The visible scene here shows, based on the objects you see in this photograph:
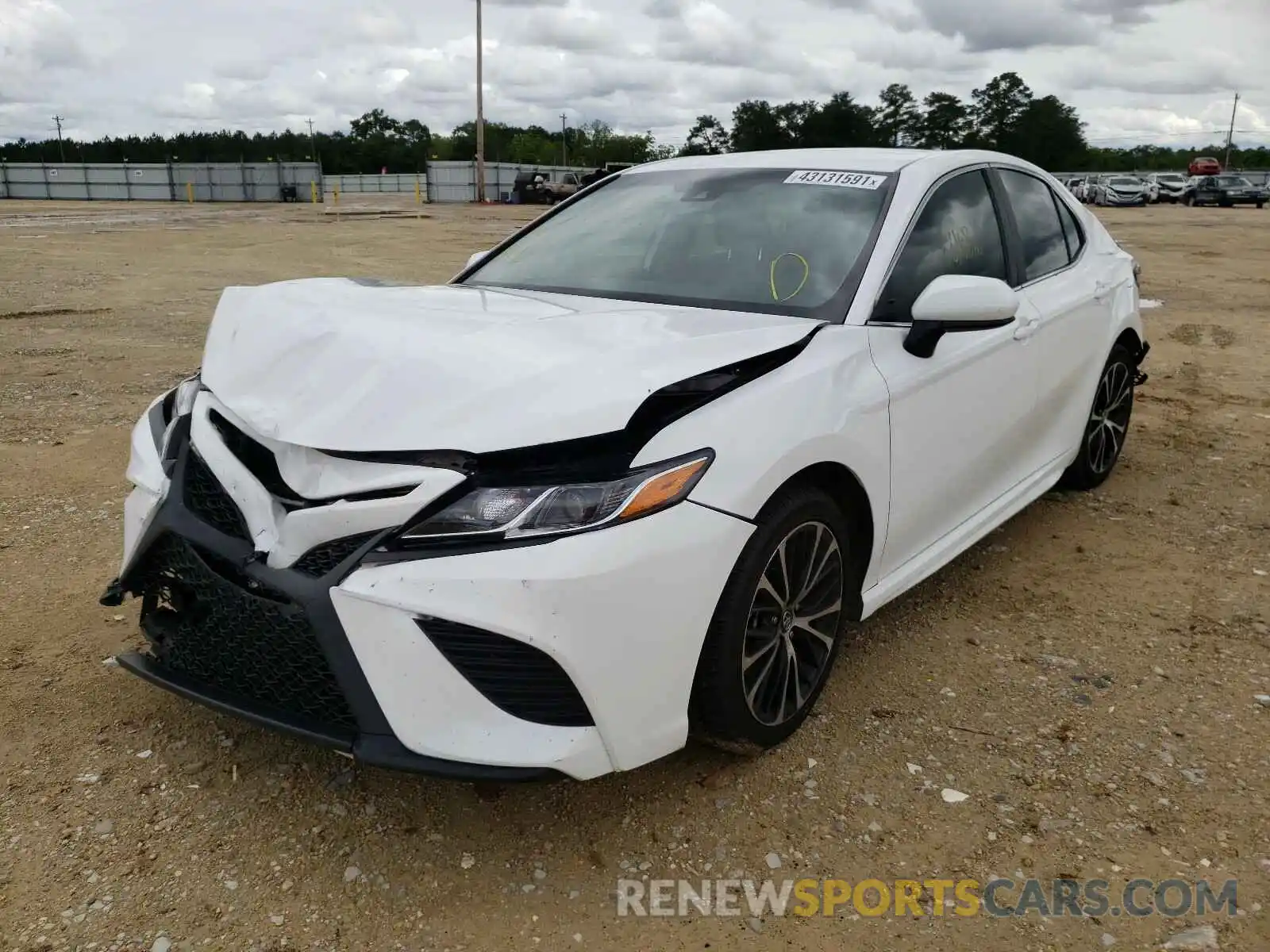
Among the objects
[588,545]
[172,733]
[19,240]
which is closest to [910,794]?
[588,545]

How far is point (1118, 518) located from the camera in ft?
15.3

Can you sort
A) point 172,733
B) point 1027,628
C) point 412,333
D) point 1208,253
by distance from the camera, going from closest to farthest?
point 412,333
point 172,733
point 1027,628
point 1208,253

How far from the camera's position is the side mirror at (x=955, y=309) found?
2.90 metres

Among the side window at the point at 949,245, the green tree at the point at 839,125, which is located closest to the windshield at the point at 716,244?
the side window at the point at 949,245

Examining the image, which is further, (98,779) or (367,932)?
(98,779)

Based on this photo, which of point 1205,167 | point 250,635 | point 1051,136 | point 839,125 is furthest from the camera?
point 1051,136

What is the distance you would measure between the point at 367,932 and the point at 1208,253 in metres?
20.0

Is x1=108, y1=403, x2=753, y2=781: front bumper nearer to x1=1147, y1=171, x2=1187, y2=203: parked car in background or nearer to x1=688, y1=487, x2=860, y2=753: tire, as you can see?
x1=688, y1=487, x2=860, y2=753: tire

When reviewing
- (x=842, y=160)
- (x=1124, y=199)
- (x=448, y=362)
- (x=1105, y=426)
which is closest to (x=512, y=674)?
(x=448, y=362)

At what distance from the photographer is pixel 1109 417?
16.0 feet

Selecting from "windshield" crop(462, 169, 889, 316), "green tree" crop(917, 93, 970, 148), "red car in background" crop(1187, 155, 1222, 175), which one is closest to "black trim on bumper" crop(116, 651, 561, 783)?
"windshield" crop(462, 169, 889, 316)

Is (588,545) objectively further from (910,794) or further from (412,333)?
(910,794)

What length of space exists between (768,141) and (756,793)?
65.3 m

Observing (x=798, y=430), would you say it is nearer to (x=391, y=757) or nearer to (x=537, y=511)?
(x=537, y=511)
